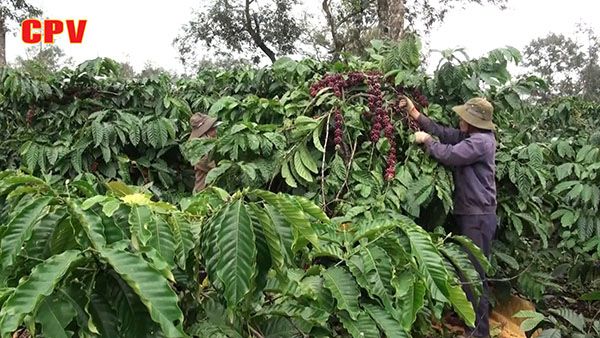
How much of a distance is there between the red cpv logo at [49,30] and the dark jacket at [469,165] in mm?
8878

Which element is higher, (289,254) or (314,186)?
(289,254)

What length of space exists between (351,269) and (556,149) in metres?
3.24

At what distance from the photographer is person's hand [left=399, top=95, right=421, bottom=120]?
3.63 metres

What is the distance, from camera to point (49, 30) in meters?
11.6

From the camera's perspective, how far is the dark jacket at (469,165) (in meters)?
3.46

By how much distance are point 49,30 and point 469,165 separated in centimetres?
1043

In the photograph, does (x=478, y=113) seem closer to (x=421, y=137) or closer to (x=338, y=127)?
(x=421, y=137)

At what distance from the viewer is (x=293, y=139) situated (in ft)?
11.9

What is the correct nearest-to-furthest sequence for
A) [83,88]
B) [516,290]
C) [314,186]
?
1. [314,186]
2. [516,290]
3. [83,88]

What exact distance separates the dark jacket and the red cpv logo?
8.88 metres

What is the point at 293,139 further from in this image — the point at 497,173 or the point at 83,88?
the point at 83,88

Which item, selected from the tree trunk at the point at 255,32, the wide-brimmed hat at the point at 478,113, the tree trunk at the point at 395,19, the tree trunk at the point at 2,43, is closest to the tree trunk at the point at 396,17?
the tree trunk at the point at 395,19

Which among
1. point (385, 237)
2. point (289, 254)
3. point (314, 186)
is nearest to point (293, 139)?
point (314, 186)

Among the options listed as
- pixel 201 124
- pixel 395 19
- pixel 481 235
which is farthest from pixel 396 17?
pixel 481 235
